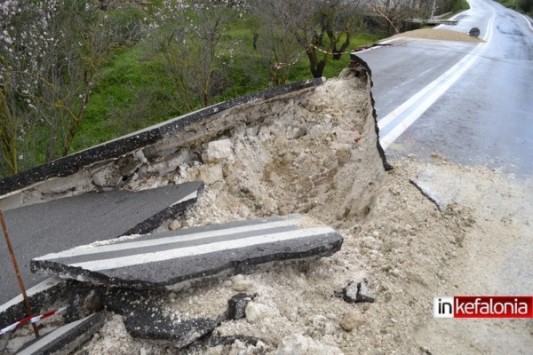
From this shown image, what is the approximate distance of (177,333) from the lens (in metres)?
2.33

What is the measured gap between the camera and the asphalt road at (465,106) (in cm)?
487

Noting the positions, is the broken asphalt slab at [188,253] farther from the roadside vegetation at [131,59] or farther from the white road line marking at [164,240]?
the roadside vegetation at [131,59]

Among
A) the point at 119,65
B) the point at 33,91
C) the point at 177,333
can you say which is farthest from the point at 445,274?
the point at 119,65

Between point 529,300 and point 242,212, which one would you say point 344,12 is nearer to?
point 242,212

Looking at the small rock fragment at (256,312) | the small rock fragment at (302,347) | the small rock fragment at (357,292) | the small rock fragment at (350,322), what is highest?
the small rock fragment at (256,312)

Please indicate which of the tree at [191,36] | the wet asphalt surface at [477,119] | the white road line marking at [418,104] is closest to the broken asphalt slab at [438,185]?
the wet asphalt surface at [477,119]

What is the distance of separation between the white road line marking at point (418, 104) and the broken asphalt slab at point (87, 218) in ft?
8.79

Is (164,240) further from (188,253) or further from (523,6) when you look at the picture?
(523,6)

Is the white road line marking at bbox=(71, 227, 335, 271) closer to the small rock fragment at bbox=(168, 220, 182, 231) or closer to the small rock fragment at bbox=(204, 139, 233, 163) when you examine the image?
the small rock fragment at bbox=(168, 220, 182, 231)

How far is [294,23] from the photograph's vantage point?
642 inches

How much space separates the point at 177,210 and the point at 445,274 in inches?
90.7

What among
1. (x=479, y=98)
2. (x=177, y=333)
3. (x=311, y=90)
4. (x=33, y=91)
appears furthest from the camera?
(x=33, y=91)

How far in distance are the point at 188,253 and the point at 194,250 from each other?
6cm

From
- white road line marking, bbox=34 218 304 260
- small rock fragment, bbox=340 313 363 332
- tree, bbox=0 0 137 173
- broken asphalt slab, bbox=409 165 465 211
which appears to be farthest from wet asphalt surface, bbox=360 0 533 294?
tree, bbox=0 0 137 173
